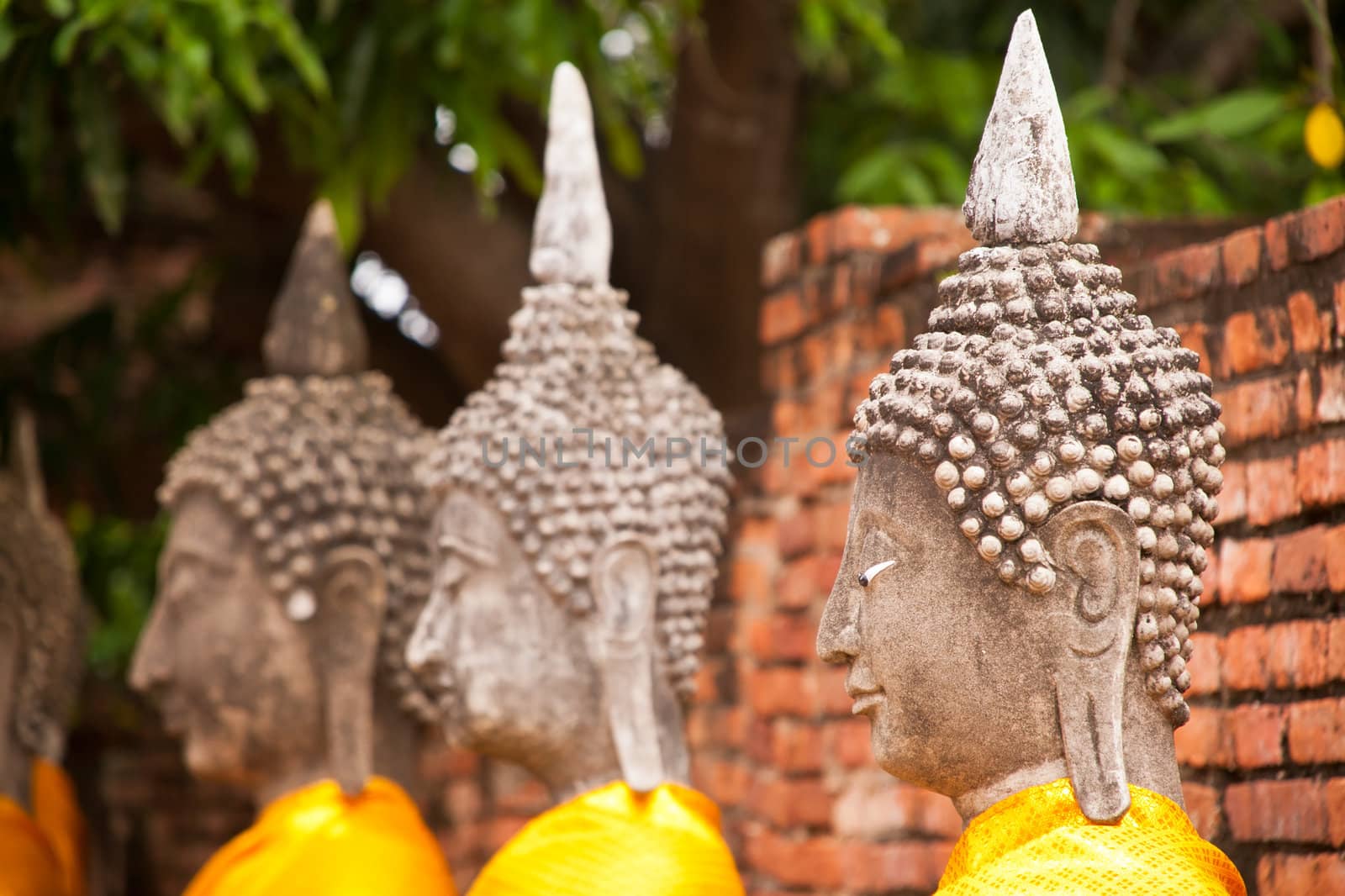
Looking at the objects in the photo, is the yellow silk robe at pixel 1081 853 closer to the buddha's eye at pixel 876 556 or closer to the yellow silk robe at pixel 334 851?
the buddha's eye at pixel 876 556

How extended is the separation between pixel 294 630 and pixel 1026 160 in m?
1.96

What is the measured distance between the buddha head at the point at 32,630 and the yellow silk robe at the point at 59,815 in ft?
0.15

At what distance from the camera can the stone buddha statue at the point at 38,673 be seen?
4375 mm

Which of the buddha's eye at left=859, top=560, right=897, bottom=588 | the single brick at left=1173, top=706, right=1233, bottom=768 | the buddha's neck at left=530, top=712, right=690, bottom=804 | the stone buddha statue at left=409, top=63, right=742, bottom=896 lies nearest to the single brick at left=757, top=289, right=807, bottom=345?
the stone buddha statue at left=409, top=63, right=742, bottom=896

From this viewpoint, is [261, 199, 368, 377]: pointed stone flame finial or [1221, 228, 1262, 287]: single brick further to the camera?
[261, 199, 368, 377]: pointed stone flame finial

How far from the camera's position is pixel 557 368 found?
3.25 metres

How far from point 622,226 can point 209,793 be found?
2362 millimetres

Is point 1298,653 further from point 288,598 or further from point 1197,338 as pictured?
point 288,598

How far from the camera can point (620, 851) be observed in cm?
301

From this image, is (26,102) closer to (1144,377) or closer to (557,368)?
(557,368)

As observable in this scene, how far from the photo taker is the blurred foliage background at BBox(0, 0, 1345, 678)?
14.5 ft

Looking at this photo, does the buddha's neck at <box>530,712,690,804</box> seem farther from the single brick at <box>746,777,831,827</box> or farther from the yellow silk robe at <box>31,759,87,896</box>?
the yellow silk robe at <box>31,759,87,896</box>

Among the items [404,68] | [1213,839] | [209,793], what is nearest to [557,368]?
[1213,839]

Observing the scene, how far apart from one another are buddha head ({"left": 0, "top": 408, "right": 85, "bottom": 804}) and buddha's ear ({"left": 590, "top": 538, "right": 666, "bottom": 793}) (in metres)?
1.94
